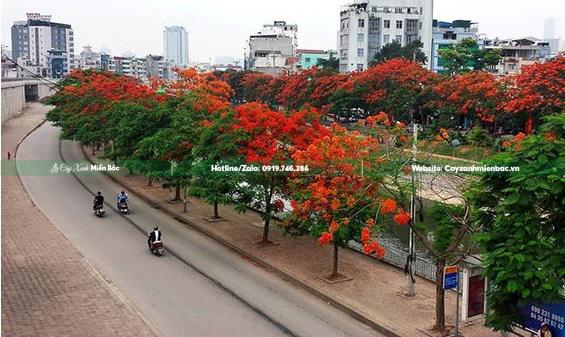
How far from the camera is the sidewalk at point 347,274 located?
1334cm

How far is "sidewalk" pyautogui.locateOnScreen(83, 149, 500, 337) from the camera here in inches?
525

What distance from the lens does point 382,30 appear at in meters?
76.2

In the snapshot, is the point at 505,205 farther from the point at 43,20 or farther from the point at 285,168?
the point at 43,20

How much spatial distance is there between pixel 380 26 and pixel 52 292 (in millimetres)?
67594

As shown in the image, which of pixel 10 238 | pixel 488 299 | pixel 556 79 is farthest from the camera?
pixel 556 79

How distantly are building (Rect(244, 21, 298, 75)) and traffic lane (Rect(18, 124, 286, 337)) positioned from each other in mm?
82154

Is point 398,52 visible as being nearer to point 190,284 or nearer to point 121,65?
point 190,284

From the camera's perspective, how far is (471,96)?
37938mm

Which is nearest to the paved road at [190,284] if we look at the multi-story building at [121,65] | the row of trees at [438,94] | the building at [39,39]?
the row of trees at [438,94]

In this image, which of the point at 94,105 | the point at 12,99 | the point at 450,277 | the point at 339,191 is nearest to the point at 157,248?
the point at 339,191

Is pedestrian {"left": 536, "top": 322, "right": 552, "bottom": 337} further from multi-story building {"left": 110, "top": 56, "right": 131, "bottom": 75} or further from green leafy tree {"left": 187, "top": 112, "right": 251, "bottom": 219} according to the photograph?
multi-story building {"left": 110, "top": 56, "right": 131, "bottom": 75}

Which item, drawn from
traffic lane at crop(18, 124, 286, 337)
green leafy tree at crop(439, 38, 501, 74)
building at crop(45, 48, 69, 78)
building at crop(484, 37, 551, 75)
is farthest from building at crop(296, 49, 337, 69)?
traffic lane at crop(18, 124, 286, 337)

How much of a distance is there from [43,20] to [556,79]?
137m

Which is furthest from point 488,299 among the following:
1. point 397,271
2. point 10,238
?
point 10,238
